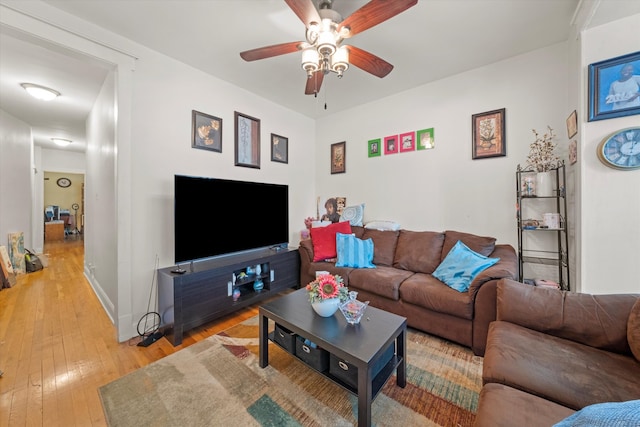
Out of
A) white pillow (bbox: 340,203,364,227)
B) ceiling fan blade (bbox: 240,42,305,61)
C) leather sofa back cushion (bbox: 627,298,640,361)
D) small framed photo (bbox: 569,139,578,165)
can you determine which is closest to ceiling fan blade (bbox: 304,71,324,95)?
ceiling fan blade (bbox: 240,42,305,61)

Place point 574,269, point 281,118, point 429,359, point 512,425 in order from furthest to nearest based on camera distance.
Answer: point 281,118 < point 574,269 < point 429,359 < point 512,425

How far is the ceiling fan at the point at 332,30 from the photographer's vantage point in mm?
1365

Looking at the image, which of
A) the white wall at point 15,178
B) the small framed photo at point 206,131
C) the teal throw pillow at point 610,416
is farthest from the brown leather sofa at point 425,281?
the white wall at point 15,178

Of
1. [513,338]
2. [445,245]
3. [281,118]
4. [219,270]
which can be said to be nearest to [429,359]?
[513,338]

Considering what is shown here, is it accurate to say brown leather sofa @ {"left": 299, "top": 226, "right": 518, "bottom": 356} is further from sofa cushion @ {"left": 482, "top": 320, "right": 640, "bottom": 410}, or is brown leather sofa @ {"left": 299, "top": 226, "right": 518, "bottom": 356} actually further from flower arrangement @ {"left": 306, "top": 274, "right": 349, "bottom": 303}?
flower arrangement @ {"left": 306, "top": 274, "right": 349, "bottom": 303}

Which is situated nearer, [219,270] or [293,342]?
[293,342]

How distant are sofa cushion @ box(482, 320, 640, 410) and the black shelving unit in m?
1.28

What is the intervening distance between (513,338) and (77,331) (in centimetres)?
340

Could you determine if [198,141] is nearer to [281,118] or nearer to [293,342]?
[281,118]

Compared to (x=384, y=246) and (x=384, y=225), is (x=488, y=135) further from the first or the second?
(x=384, y=246)

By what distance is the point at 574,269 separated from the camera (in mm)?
2012

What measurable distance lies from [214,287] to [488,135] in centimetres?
323

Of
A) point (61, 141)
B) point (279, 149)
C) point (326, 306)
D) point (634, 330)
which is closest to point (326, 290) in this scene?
point (326, 306)

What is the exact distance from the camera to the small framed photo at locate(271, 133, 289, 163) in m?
3.43
